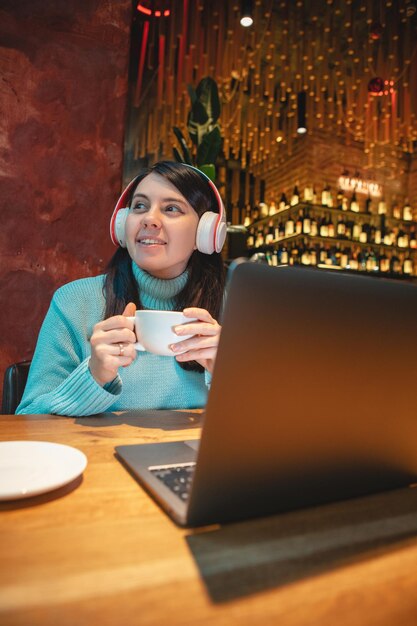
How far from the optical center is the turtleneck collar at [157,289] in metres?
1.37

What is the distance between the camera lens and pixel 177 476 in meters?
0.53

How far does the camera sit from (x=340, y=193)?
17.4 feet

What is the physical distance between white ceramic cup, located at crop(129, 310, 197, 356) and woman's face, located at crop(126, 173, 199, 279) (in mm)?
527

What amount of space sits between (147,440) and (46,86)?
1800 millimetres

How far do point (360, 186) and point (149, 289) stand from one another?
4.86 meters

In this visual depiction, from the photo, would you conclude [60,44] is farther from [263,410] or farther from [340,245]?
[340,245]

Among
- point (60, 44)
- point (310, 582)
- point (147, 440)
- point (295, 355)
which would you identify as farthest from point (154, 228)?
point (60, 44)

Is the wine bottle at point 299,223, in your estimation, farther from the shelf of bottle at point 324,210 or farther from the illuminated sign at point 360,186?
the illuminated sign at point 360,186

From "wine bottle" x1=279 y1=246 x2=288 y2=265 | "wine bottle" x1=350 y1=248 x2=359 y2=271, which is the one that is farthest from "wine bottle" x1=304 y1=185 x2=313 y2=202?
"wine bottle" x1=350 y1=248 x2=359 y2=271

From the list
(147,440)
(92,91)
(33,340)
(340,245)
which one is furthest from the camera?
(340,245)

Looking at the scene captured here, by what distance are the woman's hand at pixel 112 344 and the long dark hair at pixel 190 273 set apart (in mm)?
414

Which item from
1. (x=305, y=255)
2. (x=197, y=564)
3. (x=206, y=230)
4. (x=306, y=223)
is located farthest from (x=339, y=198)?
(x=197, y=564)

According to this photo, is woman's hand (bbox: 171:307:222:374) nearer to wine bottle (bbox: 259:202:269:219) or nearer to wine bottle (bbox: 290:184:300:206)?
wine bottle (bbox: 290:184:300:206)

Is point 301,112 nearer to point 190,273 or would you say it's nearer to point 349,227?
point 349,227
